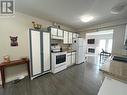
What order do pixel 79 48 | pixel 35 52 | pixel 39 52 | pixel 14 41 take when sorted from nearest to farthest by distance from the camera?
pixel 14 41, pixel 35 52, pixel 39 52, pixel 79 48

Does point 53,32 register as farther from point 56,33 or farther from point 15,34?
point 15,34

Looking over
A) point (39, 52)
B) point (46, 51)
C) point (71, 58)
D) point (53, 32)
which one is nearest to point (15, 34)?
point (39, 52)

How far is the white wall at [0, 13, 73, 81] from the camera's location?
2.44 m

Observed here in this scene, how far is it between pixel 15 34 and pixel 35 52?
3.24 feet

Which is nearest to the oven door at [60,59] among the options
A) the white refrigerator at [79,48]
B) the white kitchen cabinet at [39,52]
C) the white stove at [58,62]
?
the white stove at [58,62]

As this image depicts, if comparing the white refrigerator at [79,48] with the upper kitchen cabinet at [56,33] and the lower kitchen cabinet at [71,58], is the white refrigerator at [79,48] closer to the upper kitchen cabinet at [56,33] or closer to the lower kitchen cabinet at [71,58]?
the lower kitchen cabinet at [71,58]

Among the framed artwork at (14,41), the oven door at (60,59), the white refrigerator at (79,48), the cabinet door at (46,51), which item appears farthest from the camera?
the white refrigerator at (79,48)

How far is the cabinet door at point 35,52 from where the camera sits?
2.66m

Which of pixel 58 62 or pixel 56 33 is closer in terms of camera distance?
pixel 58 62

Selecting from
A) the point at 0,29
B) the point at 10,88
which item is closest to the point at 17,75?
the point at 10,88

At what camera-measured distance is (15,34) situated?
2.68 m

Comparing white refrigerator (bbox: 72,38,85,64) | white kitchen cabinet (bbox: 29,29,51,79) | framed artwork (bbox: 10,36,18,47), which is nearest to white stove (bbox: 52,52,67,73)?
white kitchen cabinet (bbox: 29,29,51,79)

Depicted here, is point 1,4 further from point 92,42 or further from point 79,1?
point 92,42

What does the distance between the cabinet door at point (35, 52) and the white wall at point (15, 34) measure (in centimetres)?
52
